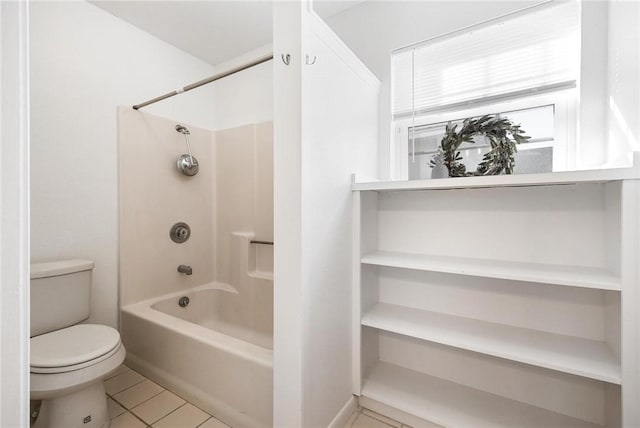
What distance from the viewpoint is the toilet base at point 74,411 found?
1.26 meters

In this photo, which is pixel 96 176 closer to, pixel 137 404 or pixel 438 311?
pixel 137 404

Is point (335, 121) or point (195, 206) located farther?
point (195, 206)

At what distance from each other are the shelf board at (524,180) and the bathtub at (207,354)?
38.3 inches

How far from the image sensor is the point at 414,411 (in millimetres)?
1323

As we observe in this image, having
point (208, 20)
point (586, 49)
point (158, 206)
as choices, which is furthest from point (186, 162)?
point (586, 49)

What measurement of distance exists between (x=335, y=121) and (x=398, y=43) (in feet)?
2.87

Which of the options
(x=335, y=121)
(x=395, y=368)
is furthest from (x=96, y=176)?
(x=395, y=368)

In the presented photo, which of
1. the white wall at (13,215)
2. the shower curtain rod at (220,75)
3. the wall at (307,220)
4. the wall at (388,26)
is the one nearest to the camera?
the white wall at (13,215)

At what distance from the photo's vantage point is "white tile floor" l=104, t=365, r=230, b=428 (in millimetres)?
1396

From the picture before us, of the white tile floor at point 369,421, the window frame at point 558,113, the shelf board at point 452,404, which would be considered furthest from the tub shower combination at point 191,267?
the window frame at point 558,113

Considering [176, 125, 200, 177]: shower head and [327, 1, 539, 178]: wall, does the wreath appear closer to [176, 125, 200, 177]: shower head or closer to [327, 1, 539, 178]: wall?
[327, 1, 539, 178]: wall

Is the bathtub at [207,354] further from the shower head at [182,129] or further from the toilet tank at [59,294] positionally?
the shower head at [182,129]

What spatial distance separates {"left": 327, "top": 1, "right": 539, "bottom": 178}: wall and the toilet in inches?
68.2

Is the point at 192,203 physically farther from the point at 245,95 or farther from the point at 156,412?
the point at 156,412
